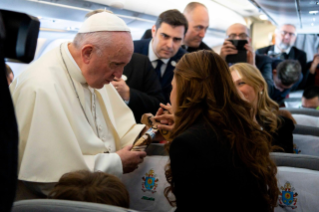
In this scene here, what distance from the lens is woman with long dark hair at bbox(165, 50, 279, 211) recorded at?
1.58m

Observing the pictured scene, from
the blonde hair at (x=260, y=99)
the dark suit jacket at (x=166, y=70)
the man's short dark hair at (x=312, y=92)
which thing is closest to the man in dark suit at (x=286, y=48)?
the man's short dark hair at (x=312, y=92)

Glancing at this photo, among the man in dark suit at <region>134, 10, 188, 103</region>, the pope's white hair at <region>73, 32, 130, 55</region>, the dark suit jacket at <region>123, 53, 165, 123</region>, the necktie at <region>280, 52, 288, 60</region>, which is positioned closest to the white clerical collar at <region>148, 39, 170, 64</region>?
the man in dark suit at <region>134, 10, 188, 103</region>

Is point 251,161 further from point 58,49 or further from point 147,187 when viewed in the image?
point 58,49

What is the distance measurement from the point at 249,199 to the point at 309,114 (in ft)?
9.60

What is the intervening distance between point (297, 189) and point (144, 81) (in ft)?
5.85

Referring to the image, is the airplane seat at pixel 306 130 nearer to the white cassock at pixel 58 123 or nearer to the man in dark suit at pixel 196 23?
the man in dark suit at pixel 196 23

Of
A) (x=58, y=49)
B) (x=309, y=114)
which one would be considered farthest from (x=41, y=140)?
(x=309, y=114)

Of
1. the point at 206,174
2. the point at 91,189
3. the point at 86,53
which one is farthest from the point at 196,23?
the point at 91,189

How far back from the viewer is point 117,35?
7.03ft

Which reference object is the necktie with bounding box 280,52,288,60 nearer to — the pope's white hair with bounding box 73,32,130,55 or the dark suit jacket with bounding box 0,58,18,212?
the pope's white hair with bounding box 73,32,130,55

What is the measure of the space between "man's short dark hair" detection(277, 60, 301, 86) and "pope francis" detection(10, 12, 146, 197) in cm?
330

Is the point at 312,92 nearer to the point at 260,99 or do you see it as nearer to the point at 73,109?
the point at 260,99

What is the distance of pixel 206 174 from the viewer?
159 centimetres

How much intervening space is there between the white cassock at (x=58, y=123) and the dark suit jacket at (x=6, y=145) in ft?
3.57
